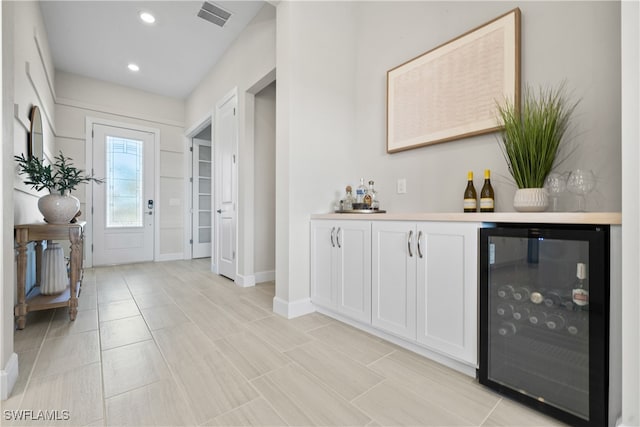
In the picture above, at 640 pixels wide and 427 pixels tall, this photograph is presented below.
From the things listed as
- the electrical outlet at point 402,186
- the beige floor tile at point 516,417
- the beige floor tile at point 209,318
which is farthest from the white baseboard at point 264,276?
the beige floor tile at point 516,417

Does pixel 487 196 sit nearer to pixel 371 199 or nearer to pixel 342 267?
pixel 371 199

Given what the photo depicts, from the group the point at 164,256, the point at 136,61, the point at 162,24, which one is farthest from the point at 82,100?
the point at 164,256

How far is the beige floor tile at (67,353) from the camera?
1433 mm

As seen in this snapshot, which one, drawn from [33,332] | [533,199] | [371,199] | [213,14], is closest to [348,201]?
[371,199]

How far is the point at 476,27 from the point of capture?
1753 millimetres

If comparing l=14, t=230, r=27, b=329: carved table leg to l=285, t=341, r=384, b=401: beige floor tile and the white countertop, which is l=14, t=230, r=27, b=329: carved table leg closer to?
l=285, t=341, r=384, b=401: beige floor tile

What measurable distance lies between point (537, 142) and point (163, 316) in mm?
2653

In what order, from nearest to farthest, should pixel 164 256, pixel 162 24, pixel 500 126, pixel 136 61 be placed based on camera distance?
pixel 500 126 → pixel 162 24 → pixel 136 61 → pixel 164 256

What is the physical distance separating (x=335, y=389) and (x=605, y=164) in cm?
160

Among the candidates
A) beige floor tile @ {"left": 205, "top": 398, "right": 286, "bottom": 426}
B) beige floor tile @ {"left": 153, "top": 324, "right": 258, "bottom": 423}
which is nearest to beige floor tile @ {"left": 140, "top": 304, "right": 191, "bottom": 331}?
beige floor tile @ {"left": 153, "top": 324, "right": 258, "bottom": 423}

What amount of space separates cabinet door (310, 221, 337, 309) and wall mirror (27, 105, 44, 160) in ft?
8.35

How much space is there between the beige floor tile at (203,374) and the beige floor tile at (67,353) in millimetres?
334

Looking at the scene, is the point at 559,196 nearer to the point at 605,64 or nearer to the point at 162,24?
the point at 605,64

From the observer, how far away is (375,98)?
94.6 inches
